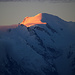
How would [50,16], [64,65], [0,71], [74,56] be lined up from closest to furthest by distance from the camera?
1. [0,71]
2. [64,65]
3. [74,56]
4. [50,16]

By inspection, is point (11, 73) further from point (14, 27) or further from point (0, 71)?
point (14, 27)

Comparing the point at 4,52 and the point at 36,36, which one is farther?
the point at 36,36

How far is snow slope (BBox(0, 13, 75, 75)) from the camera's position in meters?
8.15

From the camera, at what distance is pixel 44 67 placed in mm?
8430

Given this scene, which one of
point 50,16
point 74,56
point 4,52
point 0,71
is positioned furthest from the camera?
point 50,16

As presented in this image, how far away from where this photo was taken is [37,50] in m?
9.27

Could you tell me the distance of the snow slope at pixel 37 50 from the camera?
8.15 meters

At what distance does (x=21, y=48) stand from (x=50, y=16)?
620cm

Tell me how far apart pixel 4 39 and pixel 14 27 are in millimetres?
1759

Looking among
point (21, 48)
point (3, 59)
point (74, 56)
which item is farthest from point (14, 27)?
point (74, 56)

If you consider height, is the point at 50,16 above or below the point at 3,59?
above

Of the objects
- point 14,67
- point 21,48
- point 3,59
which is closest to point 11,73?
point 14,67

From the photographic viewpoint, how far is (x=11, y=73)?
782 cm

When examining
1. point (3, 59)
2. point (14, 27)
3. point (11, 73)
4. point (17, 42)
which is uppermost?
point (14, 27)
